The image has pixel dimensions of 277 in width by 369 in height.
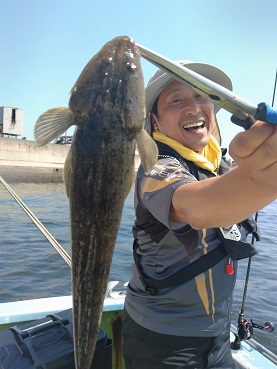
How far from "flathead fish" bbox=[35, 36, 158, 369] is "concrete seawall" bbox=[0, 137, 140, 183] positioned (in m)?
29.1

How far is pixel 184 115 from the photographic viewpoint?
2.72m

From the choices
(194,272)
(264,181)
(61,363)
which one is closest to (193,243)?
(194,272)

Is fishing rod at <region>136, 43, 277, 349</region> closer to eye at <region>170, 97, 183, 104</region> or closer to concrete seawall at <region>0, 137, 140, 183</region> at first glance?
eye at <region>170, 97, 183, 104</region>

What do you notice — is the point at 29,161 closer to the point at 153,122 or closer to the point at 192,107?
the point at 153,122

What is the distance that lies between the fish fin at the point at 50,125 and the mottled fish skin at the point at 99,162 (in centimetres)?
8

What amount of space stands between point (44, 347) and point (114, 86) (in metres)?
2.52

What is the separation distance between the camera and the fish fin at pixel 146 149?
5.74ft

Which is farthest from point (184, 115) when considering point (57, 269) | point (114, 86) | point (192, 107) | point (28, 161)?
point (28, 161)

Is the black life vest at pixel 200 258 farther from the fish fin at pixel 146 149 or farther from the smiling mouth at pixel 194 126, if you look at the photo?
the fish fin at pixel 146 149

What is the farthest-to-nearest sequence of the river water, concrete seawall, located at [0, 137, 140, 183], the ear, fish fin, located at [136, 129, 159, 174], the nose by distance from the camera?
1. concrete seawall, located at [0, 137, 140, 183]
2. the river water
3. the ear
4. the nose
5. fish fin, located at [136, 129, 159, 174]

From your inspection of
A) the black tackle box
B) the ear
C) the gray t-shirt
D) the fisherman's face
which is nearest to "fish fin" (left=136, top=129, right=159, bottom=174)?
the gray t-shirt

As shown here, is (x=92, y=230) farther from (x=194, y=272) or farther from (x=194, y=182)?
(x=194, y=272)

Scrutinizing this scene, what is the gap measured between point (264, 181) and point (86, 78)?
1028 millimetres

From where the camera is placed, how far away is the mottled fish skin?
5.34ft
